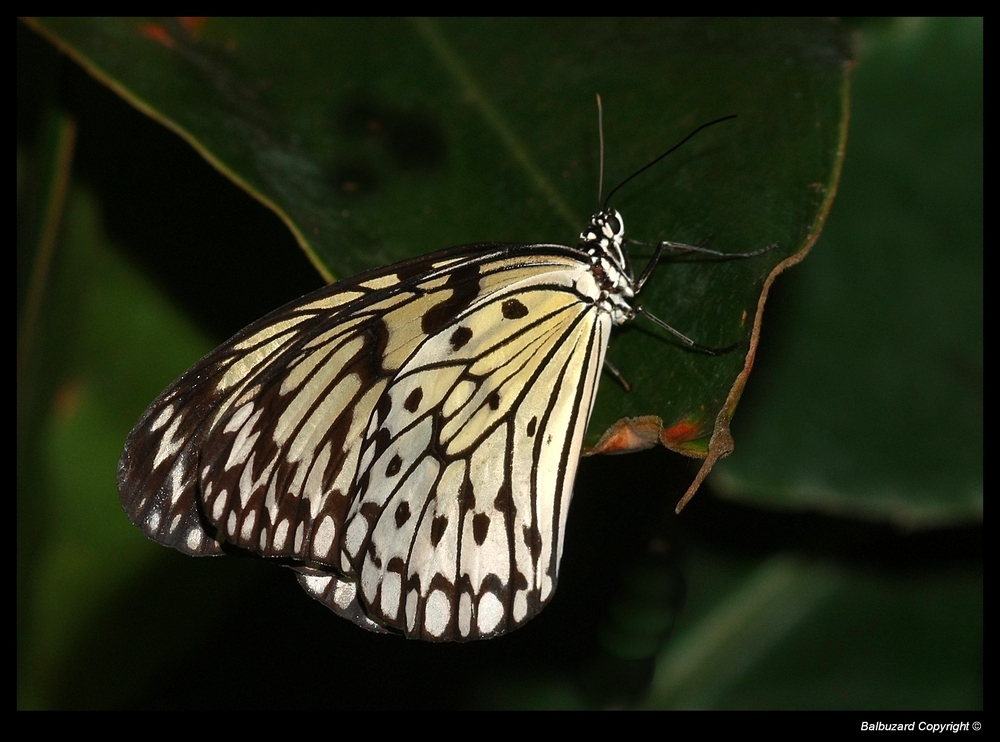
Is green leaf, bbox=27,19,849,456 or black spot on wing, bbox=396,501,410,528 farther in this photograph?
black spot on wing, bbox=396,501,410,528

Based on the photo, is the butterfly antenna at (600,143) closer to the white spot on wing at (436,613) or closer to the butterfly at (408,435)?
the butterfly at (408,435)

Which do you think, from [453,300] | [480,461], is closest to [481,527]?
[480,461]

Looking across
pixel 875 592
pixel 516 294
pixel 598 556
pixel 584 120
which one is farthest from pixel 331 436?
pixel 875 592

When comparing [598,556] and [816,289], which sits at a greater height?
[816,289]

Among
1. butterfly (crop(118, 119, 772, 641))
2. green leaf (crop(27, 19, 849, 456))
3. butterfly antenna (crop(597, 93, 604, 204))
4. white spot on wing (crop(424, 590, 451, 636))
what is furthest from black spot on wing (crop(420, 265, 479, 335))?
white spot on wing (crop(424, 590, 451, 636))

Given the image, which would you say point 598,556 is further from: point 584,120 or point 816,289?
point 584,120

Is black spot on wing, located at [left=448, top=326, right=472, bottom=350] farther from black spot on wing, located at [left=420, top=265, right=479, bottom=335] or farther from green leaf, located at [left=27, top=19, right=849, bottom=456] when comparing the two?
green leaf, located at [left=27, top=19, right=849, bottom=456]

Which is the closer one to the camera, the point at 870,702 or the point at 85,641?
the point at 85,641

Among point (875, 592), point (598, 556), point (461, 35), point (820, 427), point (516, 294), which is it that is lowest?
point (875, 592)
